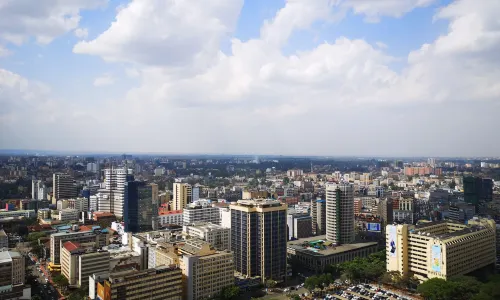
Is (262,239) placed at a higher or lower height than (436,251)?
higher

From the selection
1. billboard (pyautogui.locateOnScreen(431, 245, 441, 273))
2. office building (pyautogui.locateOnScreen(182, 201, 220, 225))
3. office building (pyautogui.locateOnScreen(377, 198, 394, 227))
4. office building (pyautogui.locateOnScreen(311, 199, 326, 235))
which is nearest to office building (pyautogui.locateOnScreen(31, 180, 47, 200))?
office building (pyautogui.locateOnScreen(182, 201, 220, 225))

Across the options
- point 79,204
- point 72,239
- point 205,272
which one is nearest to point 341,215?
point 205,272

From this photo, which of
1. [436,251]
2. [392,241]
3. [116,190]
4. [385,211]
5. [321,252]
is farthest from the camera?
[116,190]

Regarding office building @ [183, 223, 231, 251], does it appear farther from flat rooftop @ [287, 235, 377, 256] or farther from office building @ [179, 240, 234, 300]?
flat rooftop @ [287, 235, 377, 256]

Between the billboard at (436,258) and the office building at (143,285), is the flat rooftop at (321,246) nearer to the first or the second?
the billboard at (436,258)

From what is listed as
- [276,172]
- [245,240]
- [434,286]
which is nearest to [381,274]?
[434,286]

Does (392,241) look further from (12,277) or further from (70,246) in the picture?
(12,277)
